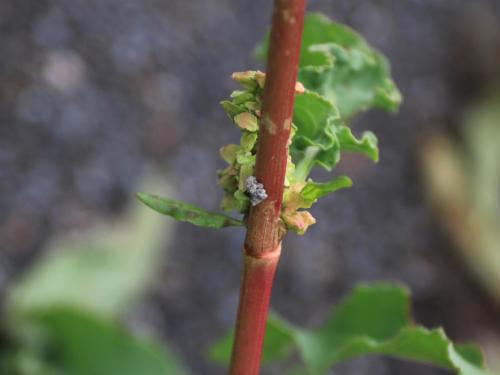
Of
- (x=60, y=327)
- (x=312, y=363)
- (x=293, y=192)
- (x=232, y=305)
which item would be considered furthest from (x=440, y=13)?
(x=293, y=192)

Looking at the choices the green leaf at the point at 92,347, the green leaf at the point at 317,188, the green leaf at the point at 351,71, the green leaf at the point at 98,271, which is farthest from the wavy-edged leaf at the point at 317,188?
the green leaf at the point at 98,271

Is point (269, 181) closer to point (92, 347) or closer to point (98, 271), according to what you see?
point (92, 347)

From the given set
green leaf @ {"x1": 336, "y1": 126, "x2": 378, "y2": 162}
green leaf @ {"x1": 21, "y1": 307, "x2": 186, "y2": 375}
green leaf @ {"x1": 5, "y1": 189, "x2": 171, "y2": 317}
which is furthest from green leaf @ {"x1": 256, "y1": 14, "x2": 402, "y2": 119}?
green leaf @ {"x1": 5, "y1": 189, "x2": 171, "y2": 317}

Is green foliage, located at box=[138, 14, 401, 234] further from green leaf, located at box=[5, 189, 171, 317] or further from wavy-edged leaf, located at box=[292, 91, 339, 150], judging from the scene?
green leaf, located at box=[5, 189, 171, 317]

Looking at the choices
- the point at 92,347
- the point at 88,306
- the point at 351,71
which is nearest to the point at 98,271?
the point at 88,306

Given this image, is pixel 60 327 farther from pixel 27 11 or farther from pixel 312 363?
pixel 27 11

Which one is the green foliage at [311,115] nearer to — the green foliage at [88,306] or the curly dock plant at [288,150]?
the curly dock plant at [288,150]
